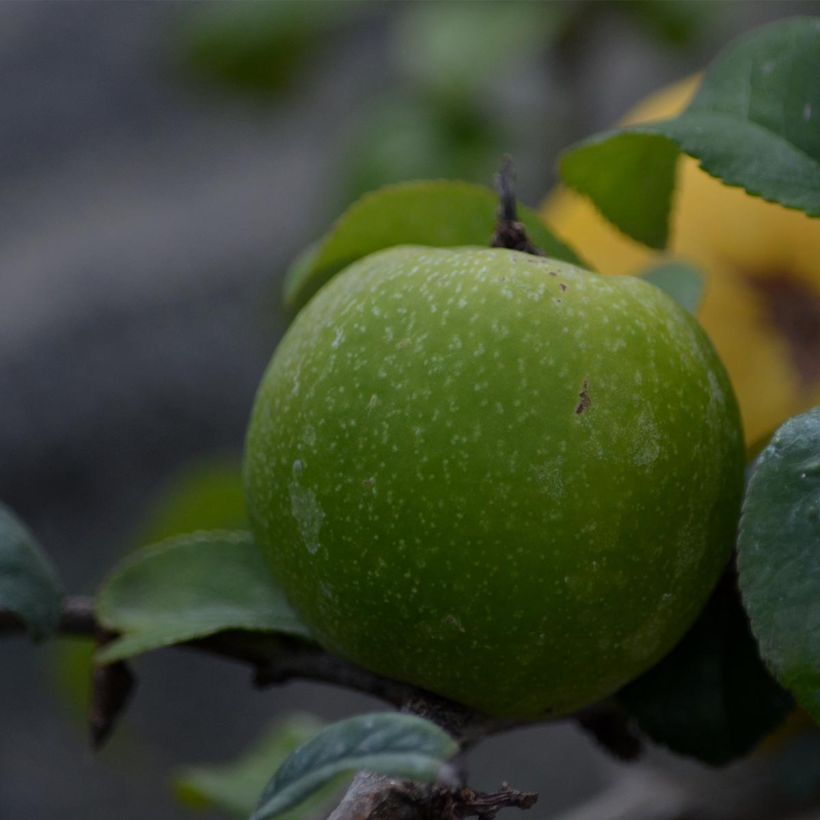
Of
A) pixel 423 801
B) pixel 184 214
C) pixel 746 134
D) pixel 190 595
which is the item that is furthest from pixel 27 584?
pixel 184 214

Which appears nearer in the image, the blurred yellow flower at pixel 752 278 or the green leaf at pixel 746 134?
the green leaf at pixel 746 134

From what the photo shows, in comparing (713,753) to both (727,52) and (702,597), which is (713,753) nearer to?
(702,597)

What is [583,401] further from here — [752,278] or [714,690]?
[752,278]

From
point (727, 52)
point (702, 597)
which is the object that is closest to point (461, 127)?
point (727, 52)

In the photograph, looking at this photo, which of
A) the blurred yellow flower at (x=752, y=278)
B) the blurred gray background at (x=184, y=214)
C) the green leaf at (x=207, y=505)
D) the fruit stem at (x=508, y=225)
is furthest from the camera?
the blurred gray background at (x=184, y=214)

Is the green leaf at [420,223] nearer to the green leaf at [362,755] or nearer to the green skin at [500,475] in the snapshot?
the green skin at [500,475]

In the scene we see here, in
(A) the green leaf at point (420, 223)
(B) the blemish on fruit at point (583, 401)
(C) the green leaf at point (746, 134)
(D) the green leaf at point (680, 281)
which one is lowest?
(D) the green leaf at point (680, 281)

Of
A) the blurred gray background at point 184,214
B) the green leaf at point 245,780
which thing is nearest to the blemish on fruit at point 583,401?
the green leaf at point 245,780

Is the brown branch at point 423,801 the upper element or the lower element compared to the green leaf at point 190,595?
upper
